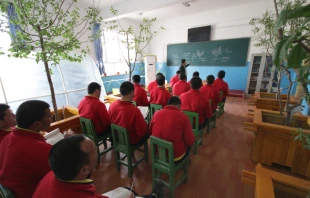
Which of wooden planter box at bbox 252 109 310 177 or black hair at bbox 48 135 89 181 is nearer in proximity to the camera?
black hair at bbox 48 135 89 181

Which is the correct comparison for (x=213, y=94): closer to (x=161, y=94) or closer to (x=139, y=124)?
(x=161, y=94)

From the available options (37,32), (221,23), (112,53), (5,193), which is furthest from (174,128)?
(112,53)

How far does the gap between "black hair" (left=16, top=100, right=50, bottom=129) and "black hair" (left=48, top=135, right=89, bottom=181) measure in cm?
50

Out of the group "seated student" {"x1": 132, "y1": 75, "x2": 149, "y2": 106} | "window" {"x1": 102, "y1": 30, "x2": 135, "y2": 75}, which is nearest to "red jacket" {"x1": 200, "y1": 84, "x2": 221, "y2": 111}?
"seated student" {"x1": 132, "y1": 75, "x2": 149, "y2": 106}

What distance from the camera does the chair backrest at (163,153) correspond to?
4.28ft

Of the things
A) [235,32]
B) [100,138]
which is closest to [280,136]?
[100,138]

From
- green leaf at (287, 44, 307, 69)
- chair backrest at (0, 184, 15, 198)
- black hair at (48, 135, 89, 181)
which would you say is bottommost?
chair backrest at (0, 184, 15, 198)

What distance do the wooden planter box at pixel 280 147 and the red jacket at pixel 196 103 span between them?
65 centimetres

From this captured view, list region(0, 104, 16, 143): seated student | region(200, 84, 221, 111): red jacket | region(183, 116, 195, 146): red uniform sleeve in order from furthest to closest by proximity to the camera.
Answer: region(200, 84, 221, 111): red jacket < region(183, 116, 195, 146): red uniform sleeve < region(0, 104, 16, 143): seated student

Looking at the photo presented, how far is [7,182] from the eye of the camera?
2.91ft

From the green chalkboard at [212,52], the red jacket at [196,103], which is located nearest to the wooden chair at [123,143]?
the red jacket at [196,103]

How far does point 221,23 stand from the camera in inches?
219

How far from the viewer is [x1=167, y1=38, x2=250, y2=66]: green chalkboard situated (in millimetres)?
5461

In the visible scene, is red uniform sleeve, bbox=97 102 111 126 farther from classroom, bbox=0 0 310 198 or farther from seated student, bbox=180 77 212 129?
seated student, bbox=180 77 212 129
